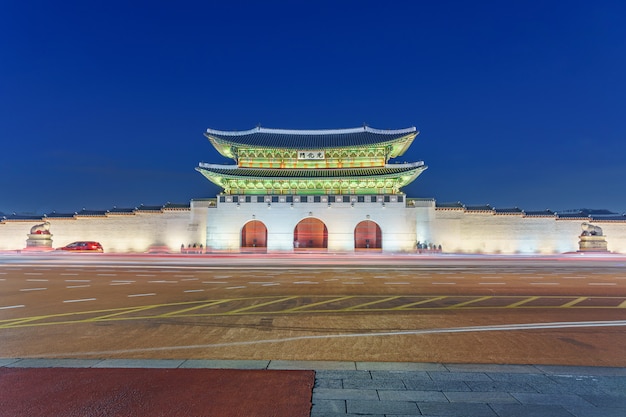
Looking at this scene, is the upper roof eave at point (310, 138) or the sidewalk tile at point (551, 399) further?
the upper roof eave at point (310, 138)

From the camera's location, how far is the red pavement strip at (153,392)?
3.29 meters

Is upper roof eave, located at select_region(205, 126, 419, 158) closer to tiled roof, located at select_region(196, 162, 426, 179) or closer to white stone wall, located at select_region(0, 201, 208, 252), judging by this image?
tiled roof, located at select_region(196, 162, 426, 179)

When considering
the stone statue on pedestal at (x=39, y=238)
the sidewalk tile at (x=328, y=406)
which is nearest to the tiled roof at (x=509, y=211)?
the sidewalk tile at (x=328, y=406)

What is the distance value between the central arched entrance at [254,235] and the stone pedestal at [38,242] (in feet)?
61.6

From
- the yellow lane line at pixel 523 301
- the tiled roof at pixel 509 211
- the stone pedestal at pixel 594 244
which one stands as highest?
the tiled roof at pixel 509 211

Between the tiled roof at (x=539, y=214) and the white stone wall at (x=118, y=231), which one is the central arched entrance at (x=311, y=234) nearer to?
the white stone wall at (x=118, y=231)

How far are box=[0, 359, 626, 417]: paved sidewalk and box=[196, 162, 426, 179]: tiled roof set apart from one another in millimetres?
29298

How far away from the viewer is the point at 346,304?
8.61 metres

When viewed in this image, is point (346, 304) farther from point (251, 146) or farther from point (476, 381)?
point (251, 146)

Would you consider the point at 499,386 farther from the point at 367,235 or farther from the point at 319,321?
the point at 367,235

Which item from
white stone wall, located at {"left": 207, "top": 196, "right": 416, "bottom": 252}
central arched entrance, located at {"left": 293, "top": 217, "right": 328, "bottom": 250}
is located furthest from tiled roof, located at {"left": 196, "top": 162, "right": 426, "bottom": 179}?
central arched entrance, located at {"left": 293, "top": 217, "right": 328, "bottom": 250}

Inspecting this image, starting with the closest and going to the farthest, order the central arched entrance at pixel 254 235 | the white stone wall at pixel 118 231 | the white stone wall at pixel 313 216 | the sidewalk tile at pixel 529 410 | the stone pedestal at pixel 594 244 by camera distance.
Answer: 1. the sidewalk tile at pixel 529 410
2. the stone pedestal at pixel 594 244
3. the white stone wall at pixel 118 231
4. the white stone wall at pixel 313 216
5. the central arched entrance at pixel 254 235

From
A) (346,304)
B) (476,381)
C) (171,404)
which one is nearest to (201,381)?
(171,404)

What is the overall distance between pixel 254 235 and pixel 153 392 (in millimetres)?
32275
